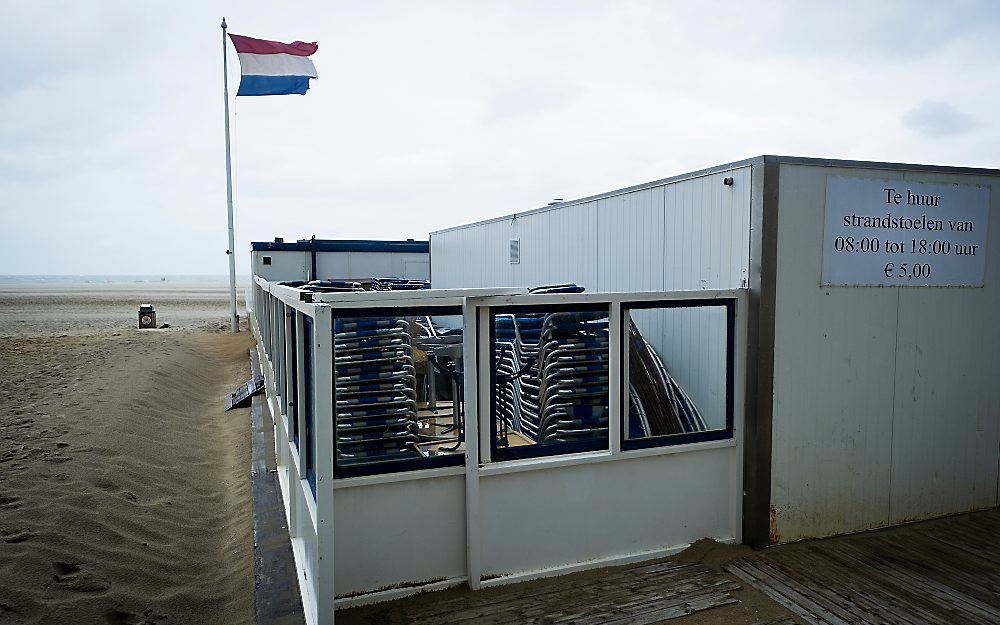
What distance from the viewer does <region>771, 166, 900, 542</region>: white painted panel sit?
4.50 meters

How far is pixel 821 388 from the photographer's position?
4.64 meters

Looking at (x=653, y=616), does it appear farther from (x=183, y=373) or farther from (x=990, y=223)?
(x=183, y=373)

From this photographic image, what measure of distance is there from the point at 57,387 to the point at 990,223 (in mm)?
12469

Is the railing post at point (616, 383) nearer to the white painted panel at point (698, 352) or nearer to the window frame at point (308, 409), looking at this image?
the white painted panel at point (698, 352)

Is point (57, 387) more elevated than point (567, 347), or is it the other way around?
point (567, 347)

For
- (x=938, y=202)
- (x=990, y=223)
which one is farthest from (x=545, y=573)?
(x=990, y=223)

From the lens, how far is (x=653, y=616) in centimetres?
373

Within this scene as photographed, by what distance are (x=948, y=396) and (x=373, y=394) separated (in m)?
4.28

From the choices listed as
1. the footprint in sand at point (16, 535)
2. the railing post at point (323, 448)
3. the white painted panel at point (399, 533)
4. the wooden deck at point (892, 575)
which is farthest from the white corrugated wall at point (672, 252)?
the footprint in sand at point (16, 535)

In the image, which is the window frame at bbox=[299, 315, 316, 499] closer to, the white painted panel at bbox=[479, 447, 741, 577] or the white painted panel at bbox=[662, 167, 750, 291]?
the white painted panel at bbox=[479, 447, 741, 577]

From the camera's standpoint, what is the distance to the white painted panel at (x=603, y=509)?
4.11 meters

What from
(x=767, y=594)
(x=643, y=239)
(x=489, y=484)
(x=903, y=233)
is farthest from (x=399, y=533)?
(x=903, y=233)

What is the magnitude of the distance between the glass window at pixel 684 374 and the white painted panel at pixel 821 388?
15.2 inches

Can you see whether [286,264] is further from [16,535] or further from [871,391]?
[871,391]
